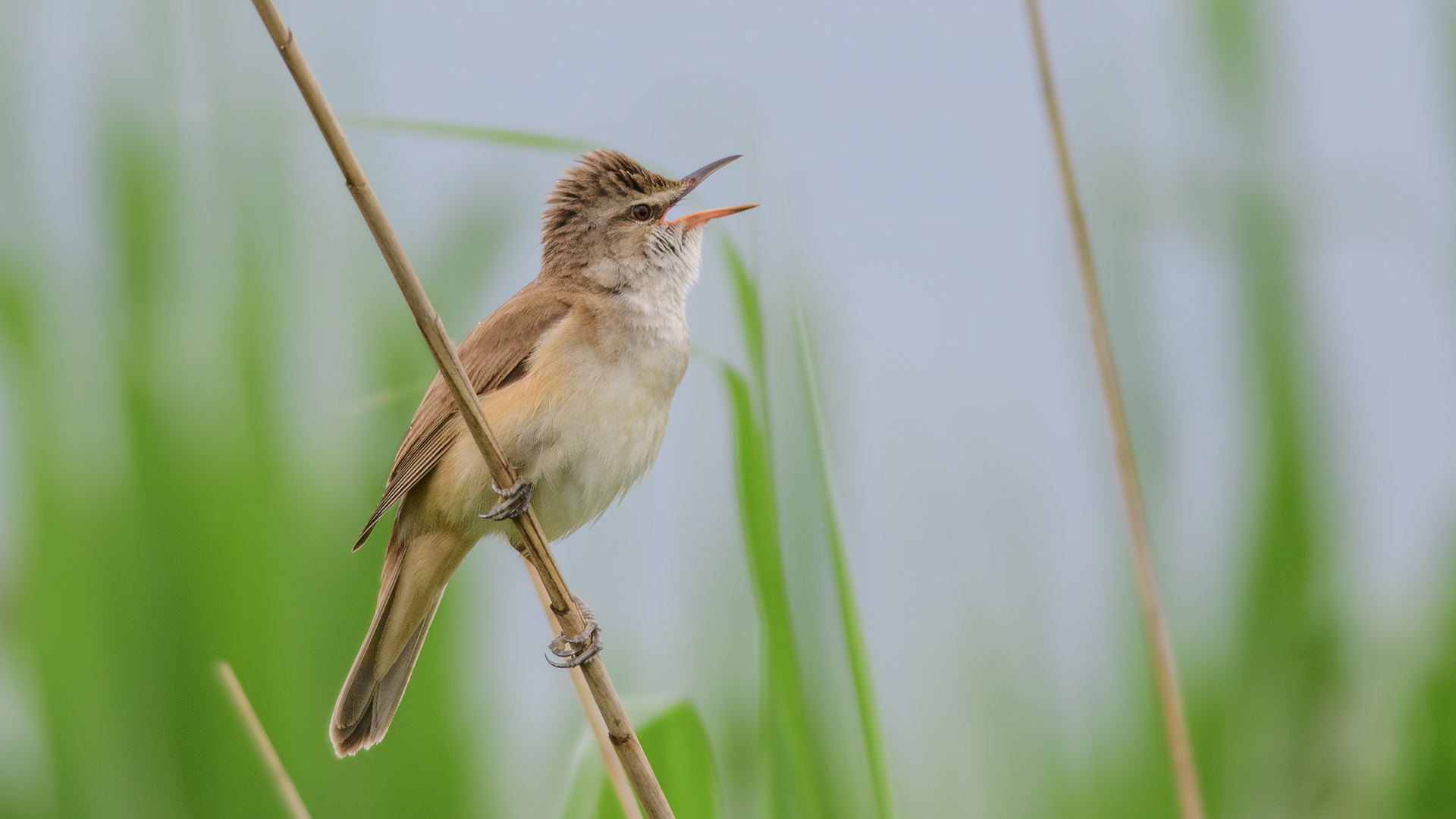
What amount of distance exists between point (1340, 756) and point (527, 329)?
2022 mm

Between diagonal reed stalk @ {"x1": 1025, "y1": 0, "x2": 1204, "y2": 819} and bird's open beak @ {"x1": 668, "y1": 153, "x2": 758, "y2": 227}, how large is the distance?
0.58 metres


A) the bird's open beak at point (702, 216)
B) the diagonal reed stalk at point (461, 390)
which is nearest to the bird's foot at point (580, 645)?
the diagonal reed stalk at point (461, 390)

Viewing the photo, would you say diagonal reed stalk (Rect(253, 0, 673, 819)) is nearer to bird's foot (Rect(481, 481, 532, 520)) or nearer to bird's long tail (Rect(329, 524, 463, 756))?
bird's foot (Rect(481, 481, 532, 520))

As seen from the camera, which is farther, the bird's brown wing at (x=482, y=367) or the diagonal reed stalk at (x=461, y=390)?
the bird's brown wing at (x=482, y=367)

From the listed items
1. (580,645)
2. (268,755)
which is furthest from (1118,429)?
(268,755)

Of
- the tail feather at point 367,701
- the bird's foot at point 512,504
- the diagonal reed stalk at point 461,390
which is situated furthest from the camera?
the tail feather at point 367,701

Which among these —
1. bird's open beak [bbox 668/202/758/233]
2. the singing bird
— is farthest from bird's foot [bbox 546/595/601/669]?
bird's open beak [bbox 668/202/758/233]

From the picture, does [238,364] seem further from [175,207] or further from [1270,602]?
[1270,602]

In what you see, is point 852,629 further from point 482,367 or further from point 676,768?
point 482,367

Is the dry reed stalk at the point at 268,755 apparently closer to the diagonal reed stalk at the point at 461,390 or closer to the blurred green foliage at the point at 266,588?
the diagonal reed stalk at the point at 461,390

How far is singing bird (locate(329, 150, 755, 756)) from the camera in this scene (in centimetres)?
259

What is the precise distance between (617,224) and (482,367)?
44 cm

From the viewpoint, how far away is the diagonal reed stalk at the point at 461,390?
1.45 metres

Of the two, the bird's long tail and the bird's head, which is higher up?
the bird's head
